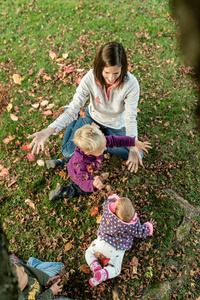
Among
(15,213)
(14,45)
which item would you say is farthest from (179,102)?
(14,45)

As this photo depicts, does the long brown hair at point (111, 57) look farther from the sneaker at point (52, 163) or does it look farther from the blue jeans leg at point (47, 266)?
the blue jeans leg at point (47, 266)

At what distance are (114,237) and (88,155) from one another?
4.05ft

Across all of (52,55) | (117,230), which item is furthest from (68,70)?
(117,230)

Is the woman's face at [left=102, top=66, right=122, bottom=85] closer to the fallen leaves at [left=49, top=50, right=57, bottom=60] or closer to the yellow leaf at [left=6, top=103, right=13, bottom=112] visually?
the yellow leaf at [left=6, top=103, right=13, bottom=112]

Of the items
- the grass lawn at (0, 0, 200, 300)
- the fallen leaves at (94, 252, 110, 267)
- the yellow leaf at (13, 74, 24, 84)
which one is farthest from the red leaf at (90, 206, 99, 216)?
the yellow leaf at (13, 74, 24, 84)

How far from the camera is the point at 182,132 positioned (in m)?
4.44

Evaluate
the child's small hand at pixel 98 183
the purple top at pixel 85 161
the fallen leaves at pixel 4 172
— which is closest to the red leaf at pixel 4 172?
the fallen leaves at pixel 4 172

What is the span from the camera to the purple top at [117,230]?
3076 millimetres

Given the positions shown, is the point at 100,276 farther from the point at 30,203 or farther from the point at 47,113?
the point at 47,113

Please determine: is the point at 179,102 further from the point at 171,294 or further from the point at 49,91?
the point at 171,294

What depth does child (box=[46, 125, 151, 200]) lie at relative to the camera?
2.92 meters

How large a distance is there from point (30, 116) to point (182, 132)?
319 centimetres

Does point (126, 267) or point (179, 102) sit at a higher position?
point (179, 102)

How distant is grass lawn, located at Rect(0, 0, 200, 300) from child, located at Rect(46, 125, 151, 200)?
27 centimetres
